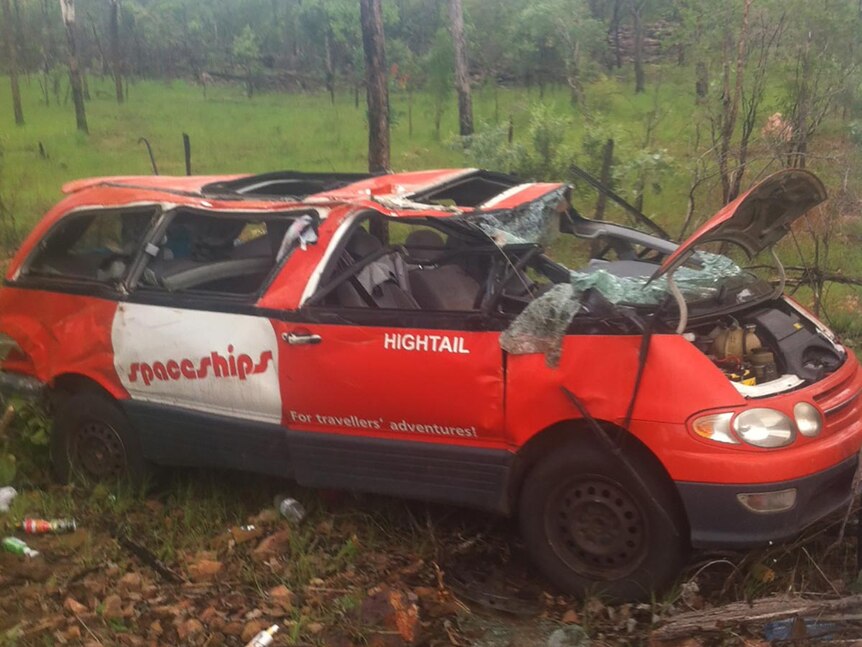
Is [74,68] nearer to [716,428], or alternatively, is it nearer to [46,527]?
[46,527]

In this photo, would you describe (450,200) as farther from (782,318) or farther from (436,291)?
(782,318)

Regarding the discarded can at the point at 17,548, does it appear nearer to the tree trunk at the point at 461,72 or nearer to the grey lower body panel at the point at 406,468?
the grey lower body panel at the point at 406,468

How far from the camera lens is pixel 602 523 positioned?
10.5 feet

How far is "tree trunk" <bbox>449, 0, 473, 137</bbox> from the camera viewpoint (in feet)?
49.6

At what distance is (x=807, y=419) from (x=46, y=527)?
361 cm

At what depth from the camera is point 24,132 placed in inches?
445

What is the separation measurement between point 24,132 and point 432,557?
1026 cm

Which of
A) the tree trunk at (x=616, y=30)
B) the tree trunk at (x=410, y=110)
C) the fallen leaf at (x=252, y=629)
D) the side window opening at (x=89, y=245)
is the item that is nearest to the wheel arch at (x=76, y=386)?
the side window opening at (x=89, y=245)

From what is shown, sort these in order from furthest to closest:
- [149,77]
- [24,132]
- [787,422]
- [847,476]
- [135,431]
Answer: [149,77] < [24,132] < [135,431] < [847,476] < [787,422]

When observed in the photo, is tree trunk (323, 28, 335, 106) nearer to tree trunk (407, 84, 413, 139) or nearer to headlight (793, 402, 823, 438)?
tree trunk (407, 84, 413, 139)

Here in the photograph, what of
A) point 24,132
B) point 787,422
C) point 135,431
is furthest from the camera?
point 24,132

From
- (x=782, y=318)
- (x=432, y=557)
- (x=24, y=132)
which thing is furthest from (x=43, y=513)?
(x=24, y=132)

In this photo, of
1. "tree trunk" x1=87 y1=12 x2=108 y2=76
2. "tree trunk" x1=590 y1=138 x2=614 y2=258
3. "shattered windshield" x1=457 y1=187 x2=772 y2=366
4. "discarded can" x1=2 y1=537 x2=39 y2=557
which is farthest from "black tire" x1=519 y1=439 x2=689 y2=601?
"tree trunk" x1=87 y1=12 x2=108 y2=76

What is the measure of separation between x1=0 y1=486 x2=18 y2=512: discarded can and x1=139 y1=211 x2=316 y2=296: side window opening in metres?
1.47
